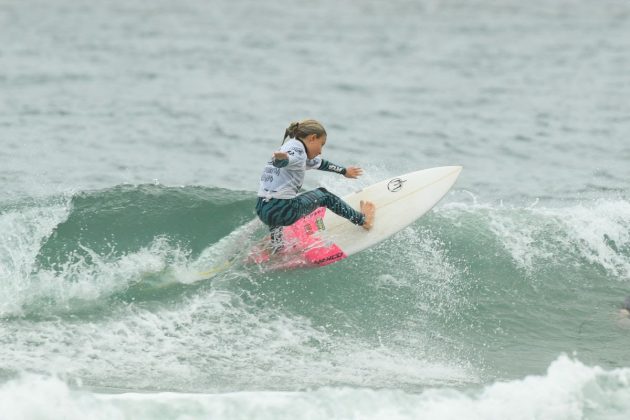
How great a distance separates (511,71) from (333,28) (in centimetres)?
704

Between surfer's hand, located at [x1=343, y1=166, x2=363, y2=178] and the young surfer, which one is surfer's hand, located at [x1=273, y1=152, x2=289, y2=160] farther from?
surfer's hand, located at [x1=343, y1=166, x2=363, y2=178]

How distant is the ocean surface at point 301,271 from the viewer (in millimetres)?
7996

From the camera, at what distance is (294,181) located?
9.74 metres

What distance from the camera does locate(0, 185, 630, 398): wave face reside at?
27.7ft

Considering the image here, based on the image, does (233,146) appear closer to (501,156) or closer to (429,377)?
(501,156)

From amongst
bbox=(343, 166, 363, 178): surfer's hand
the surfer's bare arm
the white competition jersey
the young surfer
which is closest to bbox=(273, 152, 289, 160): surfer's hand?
the young surfer

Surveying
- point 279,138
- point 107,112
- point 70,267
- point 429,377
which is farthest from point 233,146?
point 429,377

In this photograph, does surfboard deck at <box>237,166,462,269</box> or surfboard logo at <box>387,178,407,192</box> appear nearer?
surfboard deck at <box>237,166,462,269</box>

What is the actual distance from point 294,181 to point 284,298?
123cm

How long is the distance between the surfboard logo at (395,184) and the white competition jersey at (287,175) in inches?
58.1

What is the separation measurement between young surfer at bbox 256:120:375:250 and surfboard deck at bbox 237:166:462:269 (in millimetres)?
402

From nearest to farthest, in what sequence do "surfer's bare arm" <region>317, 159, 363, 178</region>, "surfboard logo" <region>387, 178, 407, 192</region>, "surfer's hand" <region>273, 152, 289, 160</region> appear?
1. "surfer's hand" <region>273, 152, 289, 160</region>
2. "surfer's bare arm" <region>317, 159, 363, 178</region>
3. "surfboard logo" <region>387, 178, 407, 192</region>

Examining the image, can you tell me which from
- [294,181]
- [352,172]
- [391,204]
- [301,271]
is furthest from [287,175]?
[391,204]

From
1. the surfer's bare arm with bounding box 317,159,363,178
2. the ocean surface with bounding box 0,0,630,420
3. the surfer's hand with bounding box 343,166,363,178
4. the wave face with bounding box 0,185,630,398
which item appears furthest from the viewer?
the surfer's hand with bounding box 343,166,363,178
